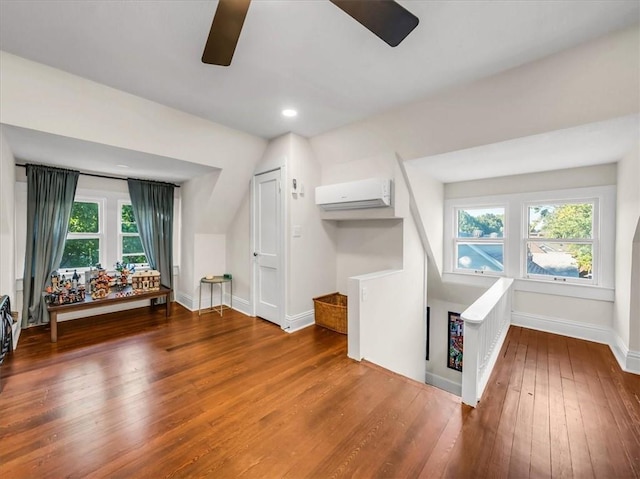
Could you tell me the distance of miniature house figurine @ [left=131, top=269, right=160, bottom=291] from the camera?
3.88 meters

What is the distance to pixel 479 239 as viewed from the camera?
13.3ft

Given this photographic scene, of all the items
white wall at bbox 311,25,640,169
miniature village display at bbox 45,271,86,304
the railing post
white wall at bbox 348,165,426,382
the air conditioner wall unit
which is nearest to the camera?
white wall at bbox 311,25,640,169

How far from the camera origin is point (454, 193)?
4.19 metres

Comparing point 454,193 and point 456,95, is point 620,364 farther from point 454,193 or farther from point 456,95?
point 456,95

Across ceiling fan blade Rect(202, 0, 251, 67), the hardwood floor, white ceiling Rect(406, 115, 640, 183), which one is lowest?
the hardwood floor

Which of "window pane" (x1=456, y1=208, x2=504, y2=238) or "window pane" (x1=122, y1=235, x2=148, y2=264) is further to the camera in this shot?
"window pane" (x1=122, y1=235, x2=148, y2=264)

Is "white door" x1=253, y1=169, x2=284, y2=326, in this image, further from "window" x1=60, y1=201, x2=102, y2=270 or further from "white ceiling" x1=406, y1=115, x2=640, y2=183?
"window" x1=60, y1=201, x2=102, y2=270

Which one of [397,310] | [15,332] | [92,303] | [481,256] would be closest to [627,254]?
[481,256]

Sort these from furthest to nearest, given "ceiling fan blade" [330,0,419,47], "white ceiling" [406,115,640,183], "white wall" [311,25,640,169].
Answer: "white ceiling" [406,115,640,183]
"white wall" [311,25,640,169]
"ceiling fan blade" [330,0,419,47]

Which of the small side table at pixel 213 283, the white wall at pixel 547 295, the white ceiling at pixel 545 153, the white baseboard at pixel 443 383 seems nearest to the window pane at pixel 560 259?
the white wall at pixel 547 295

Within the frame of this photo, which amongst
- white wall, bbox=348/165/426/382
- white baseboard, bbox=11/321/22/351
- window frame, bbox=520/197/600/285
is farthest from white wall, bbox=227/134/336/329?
window frame, bbox=520/197/600/285

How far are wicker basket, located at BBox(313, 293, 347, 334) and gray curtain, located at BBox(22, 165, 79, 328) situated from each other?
336 cm

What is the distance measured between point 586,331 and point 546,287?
0.59m

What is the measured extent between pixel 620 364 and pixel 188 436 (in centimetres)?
373
